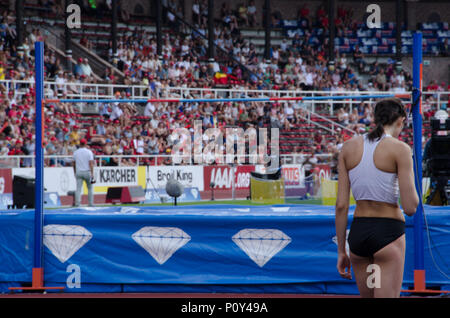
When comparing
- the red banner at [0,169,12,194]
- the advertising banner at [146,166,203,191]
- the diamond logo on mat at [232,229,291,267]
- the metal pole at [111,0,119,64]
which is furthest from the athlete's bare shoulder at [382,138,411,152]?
the metal pole at [111,0,119,64]

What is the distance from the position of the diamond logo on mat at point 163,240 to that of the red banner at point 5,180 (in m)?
11.7

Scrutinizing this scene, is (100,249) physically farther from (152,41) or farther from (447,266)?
(152,41)

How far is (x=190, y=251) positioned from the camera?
7.13m

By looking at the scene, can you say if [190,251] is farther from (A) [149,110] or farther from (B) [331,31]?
(B) [331,31]

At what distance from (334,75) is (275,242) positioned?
1045 inches

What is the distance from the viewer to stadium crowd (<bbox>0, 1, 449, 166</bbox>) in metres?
20.5

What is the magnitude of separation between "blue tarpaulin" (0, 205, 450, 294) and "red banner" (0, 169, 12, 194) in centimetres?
1083

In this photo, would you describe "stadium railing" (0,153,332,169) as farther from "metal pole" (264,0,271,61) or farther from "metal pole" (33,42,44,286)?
"metal pole" (33,42,44,286)

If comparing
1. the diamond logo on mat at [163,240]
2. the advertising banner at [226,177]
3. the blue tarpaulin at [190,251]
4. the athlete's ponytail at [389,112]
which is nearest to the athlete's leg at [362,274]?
the athlete's ponytail at [389,112]

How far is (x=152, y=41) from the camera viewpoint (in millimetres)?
29438

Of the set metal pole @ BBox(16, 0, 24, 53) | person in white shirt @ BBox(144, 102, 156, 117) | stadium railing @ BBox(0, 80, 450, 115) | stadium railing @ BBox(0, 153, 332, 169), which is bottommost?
stadium railing @ BBox(0, 153, 332, 169)
